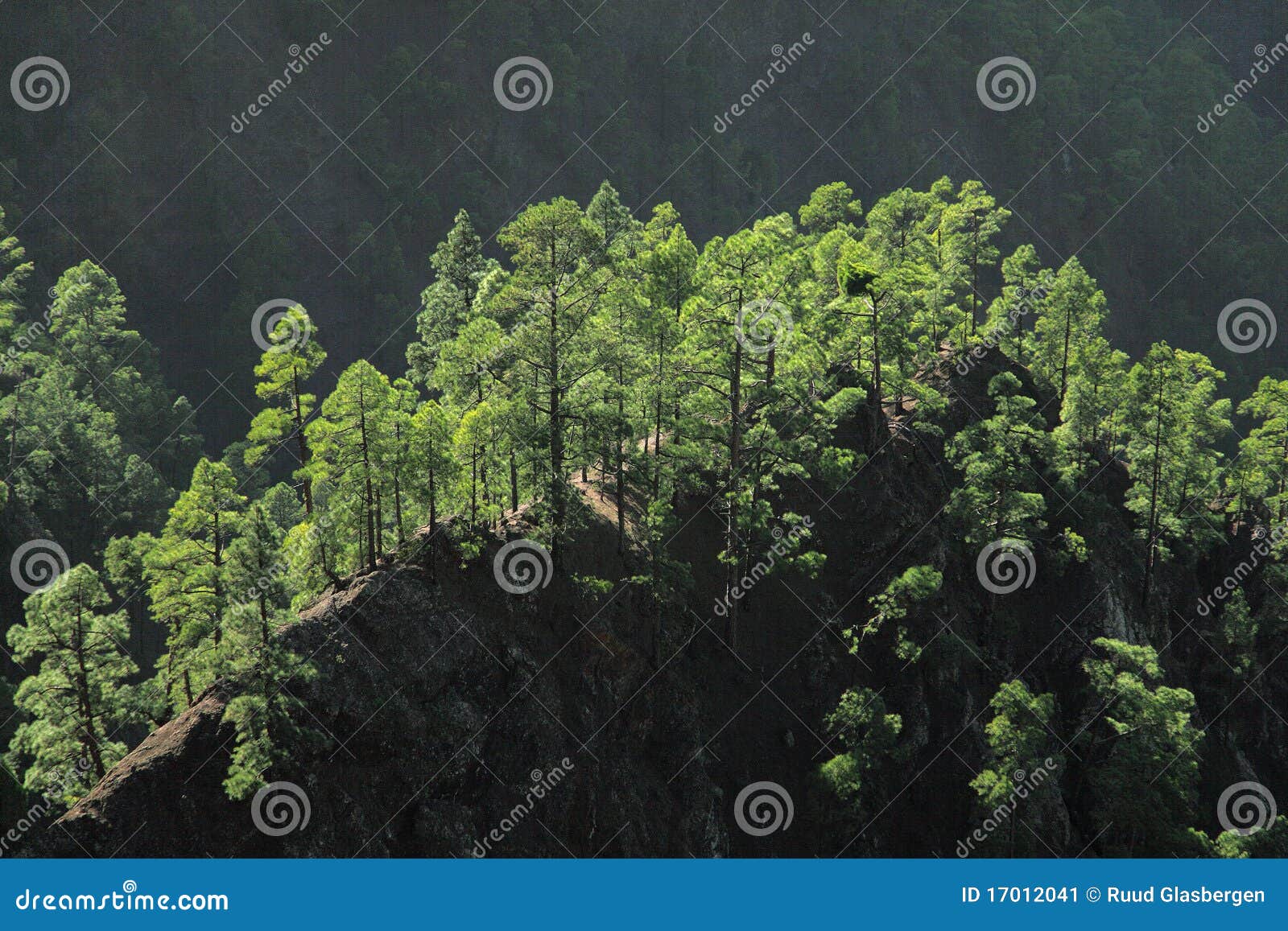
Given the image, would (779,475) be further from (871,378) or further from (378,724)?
(378,724)

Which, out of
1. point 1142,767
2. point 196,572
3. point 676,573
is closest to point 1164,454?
point 1142,767

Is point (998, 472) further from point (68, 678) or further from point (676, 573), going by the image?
point (68, 678)

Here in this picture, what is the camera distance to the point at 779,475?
1859 inches

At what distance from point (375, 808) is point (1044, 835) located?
22.8 m

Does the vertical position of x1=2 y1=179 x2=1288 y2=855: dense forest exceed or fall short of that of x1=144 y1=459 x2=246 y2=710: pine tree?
it exceeds it

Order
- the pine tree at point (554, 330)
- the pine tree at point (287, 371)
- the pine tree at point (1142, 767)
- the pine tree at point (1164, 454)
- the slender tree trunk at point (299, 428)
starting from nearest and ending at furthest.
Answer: the pine tree at point (554, 330) → the pine tree at point (1142, 767) → the slender tree trunk at point (299, 428) → the pine tree at point (287, 371) → the pine tree at point (1164, 454)

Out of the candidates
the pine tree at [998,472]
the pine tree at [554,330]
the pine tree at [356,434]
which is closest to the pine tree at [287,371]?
the pine tree at [356,434]

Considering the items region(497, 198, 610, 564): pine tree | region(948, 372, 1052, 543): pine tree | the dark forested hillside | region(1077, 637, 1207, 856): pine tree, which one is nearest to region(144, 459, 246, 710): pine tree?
region(497, 198, 610, 564): pine tree

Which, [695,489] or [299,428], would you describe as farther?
[299,428]

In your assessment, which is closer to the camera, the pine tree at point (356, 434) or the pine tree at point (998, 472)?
the pine tree at point (356, 434)

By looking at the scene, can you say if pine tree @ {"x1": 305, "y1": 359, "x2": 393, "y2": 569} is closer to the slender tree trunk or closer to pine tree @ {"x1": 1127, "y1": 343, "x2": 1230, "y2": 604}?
the slender tree trunk

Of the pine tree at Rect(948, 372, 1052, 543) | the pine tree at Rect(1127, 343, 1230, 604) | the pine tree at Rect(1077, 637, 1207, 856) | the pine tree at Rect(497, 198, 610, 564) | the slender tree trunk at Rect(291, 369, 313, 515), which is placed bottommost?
the slender tree trunk at Rect(291, 369, 313, 515)

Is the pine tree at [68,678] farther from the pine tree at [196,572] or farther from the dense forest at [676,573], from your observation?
the pine tree at [196,572]

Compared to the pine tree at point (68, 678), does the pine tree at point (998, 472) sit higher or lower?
higher
